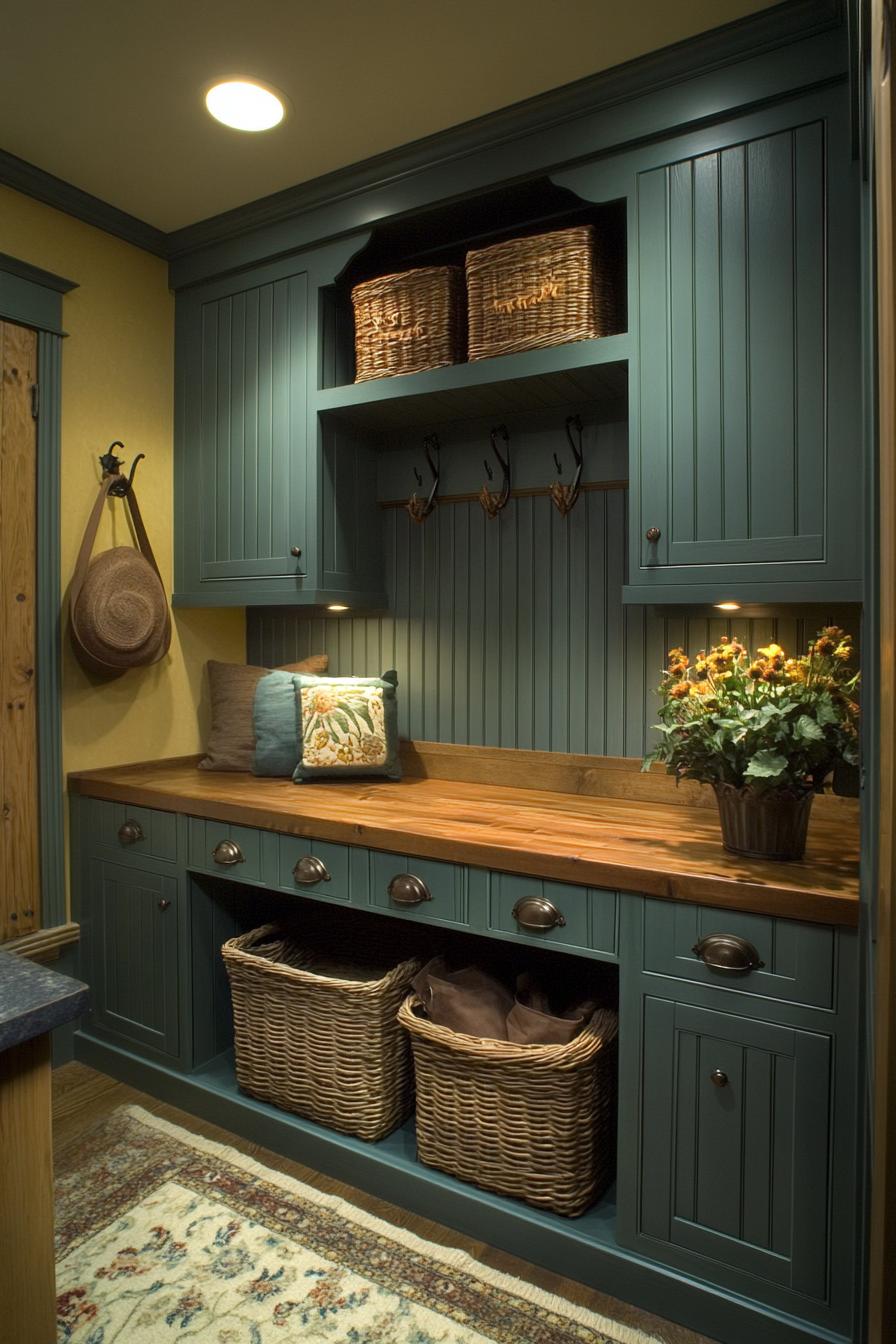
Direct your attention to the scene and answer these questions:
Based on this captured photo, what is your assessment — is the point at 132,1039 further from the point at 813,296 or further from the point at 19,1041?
the point at 813,296

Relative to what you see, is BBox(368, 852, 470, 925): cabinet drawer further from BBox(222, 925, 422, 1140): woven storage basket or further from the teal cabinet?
the teal cabinet

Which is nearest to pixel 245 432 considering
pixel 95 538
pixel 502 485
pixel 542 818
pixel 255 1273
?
pixel 95 538

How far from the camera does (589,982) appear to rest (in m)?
2.30

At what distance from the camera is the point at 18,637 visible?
2.46 m

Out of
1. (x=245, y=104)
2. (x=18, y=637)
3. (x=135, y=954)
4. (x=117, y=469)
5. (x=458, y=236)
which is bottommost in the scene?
(x=135, y=954)

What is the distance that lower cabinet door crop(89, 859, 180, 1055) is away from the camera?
2441 millimetres

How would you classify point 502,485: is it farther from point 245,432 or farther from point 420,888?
point 420,888

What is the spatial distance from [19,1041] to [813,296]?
1.88 metres

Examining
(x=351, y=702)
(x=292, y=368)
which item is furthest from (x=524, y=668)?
(x=292, y=368)

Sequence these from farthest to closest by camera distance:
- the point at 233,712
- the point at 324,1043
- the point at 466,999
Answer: the point at 233,712, the point at 324,1043, the point at 466,999

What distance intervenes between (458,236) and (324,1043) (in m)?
2.29

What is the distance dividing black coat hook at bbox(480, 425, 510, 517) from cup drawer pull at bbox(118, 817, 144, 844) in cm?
140

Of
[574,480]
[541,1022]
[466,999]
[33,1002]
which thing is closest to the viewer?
[33,1002]

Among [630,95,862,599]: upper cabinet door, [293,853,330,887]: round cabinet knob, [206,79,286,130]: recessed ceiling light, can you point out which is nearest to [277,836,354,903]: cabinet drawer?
[293,853,330,887]: round cabinet knob
